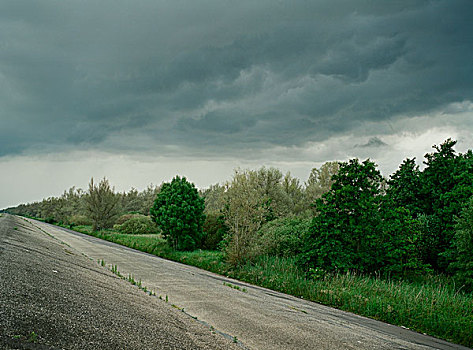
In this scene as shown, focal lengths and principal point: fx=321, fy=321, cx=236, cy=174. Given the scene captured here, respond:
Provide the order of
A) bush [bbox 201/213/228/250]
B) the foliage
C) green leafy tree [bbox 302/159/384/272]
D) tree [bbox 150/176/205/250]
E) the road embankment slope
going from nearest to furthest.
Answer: the road embankment slope → the foliage → green leafy tree [bbox 302/159/384/272] → tree [bbox 150/176/205/250] → bush [bbox 201/213/228/250]

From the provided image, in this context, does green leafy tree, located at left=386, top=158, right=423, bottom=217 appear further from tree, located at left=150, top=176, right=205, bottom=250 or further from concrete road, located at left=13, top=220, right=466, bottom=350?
tree, located at left=150, top=176, right=205, bottom=250

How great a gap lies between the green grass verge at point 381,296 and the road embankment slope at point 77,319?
7381 millimetres

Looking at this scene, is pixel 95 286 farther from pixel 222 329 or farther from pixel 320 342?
pixel 320 342

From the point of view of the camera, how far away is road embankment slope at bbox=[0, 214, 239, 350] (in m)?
3.14

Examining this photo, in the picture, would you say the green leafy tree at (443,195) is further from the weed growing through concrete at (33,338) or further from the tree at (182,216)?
the weed growing through concrete at (33,338)

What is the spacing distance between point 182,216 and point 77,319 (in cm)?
2026

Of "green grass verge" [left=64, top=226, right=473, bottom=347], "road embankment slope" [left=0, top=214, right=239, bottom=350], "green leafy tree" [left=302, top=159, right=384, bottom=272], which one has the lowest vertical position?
"green grass verge" [left=64, top=226, right=473, bottom=347]

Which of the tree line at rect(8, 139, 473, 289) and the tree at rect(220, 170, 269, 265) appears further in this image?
the tree at rect(220, 170, 269, 265)

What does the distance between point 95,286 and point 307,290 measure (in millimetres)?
9011

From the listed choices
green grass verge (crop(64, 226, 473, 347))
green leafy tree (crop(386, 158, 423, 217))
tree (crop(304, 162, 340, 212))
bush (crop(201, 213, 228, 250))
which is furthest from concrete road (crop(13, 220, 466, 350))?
tree (crop(304, 162, 340, 212))

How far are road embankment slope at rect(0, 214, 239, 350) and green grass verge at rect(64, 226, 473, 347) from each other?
738 cm

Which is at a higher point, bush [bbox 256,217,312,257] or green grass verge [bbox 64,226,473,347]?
bush [bbox 256,217,312,257]

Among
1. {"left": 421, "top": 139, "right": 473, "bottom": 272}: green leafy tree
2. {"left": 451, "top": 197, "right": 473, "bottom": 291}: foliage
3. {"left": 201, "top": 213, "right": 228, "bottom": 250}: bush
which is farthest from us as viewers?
{"left": 201, "top": 213, "right": 228, "bottom": 250}: bush

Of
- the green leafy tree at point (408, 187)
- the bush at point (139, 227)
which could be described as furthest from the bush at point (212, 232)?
the bush at point (139, 227)
